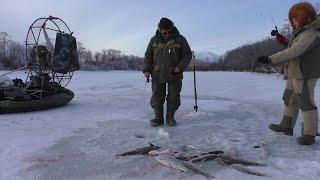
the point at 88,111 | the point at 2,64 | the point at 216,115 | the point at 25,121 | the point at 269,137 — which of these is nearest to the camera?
the point at 269,137

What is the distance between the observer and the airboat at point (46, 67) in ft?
28.8

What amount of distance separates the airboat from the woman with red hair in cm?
504

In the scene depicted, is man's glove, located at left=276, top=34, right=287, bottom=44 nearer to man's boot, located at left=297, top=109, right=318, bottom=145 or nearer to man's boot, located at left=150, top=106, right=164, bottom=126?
man's boot, located at left=297, top=109, right=318, bottom=145

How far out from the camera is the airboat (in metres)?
8.79

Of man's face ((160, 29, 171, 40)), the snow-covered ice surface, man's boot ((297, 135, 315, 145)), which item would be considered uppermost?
man's face ((160, 29, 171, 40))

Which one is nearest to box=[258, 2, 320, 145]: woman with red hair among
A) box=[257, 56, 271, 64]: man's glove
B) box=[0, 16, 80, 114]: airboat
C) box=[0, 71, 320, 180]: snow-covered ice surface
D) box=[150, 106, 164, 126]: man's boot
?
box=[257, 56, 271, 64]: man's glove

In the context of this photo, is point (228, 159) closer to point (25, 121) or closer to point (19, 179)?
point (19, 179)

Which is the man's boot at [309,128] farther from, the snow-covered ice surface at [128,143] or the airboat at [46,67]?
the airboat at [46,67]

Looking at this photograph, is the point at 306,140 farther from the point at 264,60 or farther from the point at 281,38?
the point at 281,38

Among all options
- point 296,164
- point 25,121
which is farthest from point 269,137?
point 25,121

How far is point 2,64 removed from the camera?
171ft

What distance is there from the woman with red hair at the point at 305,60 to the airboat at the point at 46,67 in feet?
16.5

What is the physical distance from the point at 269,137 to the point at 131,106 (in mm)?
4312

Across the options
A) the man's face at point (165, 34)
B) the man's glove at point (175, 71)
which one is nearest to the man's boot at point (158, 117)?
the man's glove at point (175, 71)
